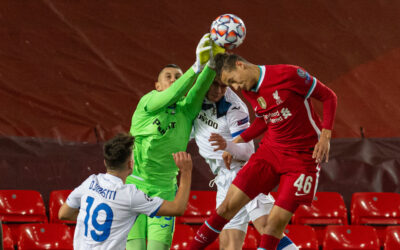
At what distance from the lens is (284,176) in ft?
16.3

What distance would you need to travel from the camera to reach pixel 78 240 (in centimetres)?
414

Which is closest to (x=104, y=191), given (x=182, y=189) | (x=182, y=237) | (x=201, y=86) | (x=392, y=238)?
(x=182, y=189)

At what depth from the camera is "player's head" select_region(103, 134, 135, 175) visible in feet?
13.5

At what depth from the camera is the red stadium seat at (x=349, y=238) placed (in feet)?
25.1

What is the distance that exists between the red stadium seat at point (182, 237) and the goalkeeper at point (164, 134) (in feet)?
6.14

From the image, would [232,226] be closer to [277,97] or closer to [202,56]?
[277,97]

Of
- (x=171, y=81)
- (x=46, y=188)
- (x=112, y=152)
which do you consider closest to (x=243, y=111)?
(x=171, y=81)

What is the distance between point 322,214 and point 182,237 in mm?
2062

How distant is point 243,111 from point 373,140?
409cm

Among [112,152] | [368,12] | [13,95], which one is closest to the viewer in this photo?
[112,152]

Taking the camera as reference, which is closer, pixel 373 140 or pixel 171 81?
pixel 171 81

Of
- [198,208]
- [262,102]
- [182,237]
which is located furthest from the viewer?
[198,208]

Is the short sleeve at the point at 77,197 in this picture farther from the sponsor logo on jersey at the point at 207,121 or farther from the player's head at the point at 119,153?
the sponsor logo on jersey at the point at 207,121

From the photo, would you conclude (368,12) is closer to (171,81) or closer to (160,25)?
(160,25)
